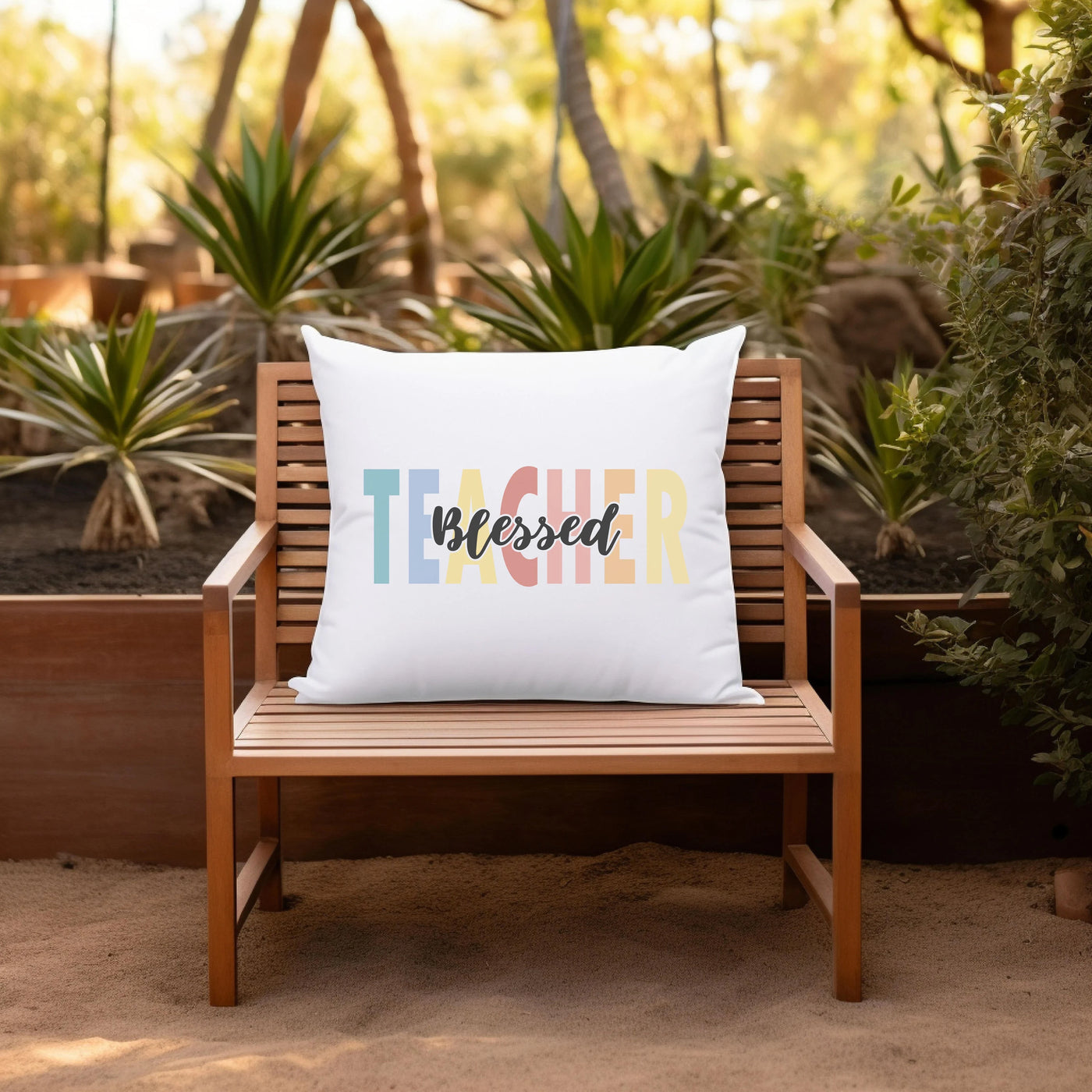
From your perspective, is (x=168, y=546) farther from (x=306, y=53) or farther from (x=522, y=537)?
(x=306, y=53)

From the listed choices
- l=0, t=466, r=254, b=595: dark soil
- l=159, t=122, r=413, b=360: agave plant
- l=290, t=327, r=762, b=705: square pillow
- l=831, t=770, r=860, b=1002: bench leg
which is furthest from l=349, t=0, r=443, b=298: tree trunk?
l=831, t=770, r=860, b=1002: bench leg

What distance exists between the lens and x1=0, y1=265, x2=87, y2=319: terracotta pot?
631 centimetres

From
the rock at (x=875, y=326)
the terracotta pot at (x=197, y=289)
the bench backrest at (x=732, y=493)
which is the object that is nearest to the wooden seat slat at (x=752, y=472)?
the bench backrest at (x=732, y=493)

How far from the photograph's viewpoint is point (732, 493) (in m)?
2.07

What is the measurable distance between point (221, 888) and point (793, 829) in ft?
3.23

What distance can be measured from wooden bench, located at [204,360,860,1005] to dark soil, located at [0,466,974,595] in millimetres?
491

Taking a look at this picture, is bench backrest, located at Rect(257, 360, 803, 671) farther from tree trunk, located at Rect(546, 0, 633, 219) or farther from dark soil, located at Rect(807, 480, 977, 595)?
tree trunk, located at Rect(546, 0, 633, 219)

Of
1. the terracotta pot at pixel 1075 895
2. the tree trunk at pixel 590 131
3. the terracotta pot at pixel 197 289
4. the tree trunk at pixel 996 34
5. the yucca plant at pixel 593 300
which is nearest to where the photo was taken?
the terracotta pot at pixel 1075 895

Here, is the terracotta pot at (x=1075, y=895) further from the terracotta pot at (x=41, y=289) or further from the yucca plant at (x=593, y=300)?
the terracotta pot at (x=41, y=289)

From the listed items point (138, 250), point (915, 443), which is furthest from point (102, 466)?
point (138, 250)

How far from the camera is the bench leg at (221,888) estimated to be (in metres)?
1.64

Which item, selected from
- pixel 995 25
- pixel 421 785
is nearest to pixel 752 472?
pixel 421 785

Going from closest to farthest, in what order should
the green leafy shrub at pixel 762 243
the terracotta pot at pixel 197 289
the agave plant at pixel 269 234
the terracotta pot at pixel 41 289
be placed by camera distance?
1. the agave plant at pixel 269 234
2. the green leafy shrub at pixel 762 243
3. the terracotta pot at pixel 197 289
4. the terracotta pot at pixel 41 289

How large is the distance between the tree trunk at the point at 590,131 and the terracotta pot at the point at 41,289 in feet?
11.8
